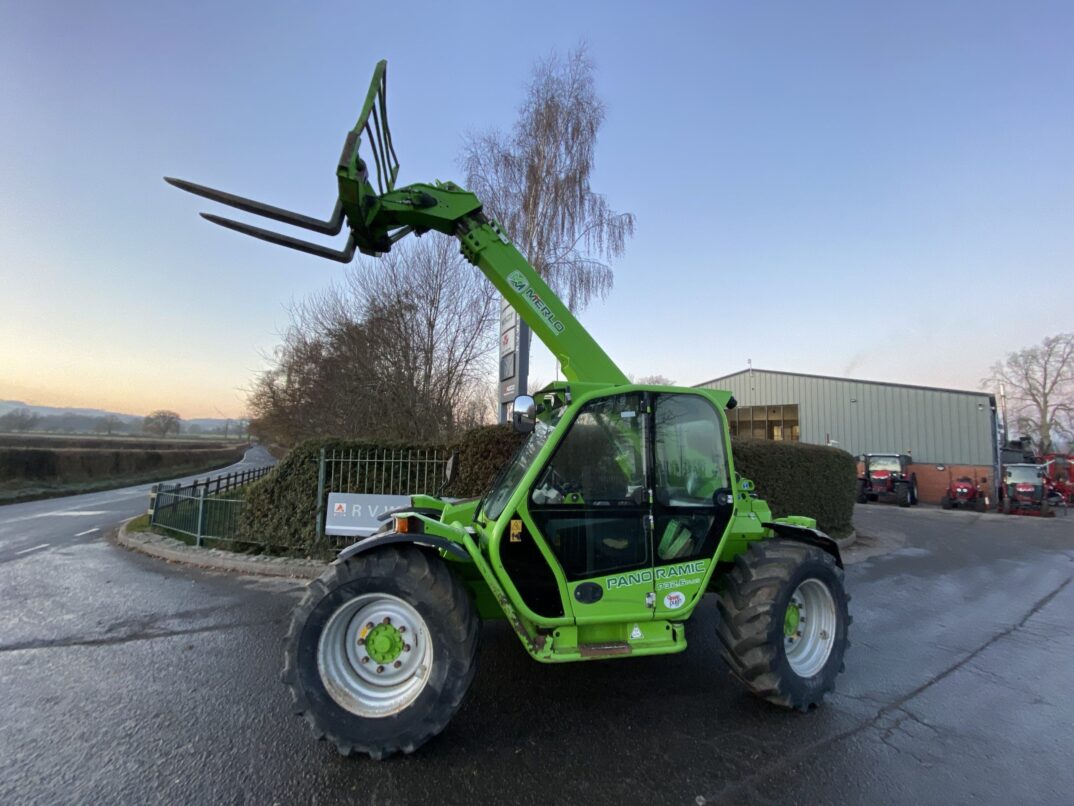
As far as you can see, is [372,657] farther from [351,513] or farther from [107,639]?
[351,513]

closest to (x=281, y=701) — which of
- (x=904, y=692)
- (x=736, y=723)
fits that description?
(x=736, y=723)

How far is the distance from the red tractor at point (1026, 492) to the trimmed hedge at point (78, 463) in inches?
1573

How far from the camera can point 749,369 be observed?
28.6 metres

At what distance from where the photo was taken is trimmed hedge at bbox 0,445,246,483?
22484 millimetres

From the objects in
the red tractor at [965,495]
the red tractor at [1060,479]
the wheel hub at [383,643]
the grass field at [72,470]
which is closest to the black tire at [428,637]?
the wheel hub at [383,643]

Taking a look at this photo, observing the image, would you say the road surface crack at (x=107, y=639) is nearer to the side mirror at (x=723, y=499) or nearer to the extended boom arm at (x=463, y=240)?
the extended boom arm at (x=463, y=240)

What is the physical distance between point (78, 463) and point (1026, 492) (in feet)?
139

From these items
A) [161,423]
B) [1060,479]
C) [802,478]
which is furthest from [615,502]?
[161,423]

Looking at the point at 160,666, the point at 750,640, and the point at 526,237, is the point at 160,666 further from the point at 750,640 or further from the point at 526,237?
the point at 526,237

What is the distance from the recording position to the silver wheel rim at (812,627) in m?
3.65

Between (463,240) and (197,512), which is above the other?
(463,240)

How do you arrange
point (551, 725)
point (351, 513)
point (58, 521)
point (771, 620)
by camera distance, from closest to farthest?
point (551, 725) < point (771, 620) < point (351, 513) < point (58, 521)

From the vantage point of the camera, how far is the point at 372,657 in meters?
3.01

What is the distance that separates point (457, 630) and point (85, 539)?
11.1 metres
